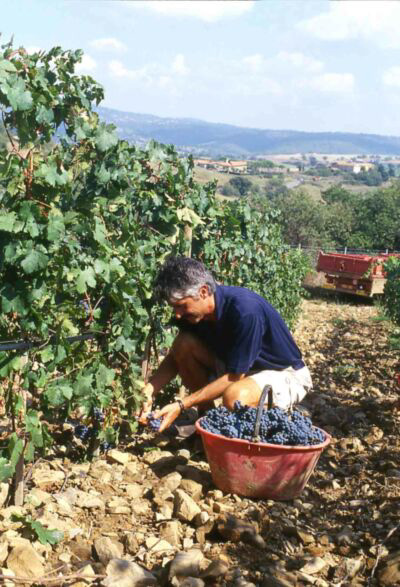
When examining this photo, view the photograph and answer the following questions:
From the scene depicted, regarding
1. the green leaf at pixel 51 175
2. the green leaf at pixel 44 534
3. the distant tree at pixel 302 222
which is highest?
the green leaf at pixel 51 175

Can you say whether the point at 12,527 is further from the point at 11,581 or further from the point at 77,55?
the point at 77,55

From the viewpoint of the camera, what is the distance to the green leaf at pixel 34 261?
2891 mm

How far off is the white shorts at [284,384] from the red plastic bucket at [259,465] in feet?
1.45

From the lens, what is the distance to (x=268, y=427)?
141 inches

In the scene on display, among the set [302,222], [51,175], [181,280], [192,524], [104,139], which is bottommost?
[302,222]

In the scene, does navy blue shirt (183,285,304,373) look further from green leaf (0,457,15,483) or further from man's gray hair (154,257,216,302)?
green leaf (0,457,15,483)

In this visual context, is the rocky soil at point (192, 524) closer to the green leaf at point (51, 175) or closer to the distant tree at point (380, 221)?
the green leaf at point (51, 175)

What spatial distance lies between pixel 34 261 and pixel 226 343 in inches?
54.3

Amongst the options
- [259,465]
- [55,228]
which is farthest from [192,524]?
[55,228]

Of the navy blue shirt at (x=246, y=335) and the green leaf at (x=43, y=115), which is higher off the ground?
the green leaf at (x=43, y=115)

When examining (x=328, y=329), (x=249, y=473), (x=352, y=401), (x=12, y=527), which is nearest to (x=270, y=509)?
(x=249, y=473)

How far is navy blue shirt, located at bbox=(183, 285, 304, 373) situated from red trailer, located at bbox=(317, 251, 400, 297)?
41.7ft

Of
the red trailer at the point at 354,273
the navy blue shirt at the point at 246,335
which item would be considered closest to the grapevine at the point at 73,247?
the navy blue shirt at the point at 246,335

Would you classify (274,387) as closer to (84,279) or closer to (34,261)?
(84,279)
